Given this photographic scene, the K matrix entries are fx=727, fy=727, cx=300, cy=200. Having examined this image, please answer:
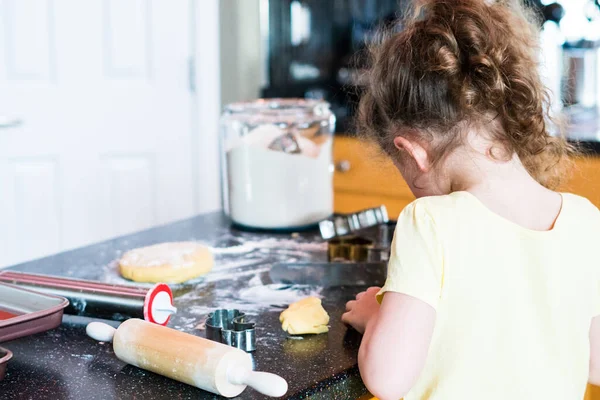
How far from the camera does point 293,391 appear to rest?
750 millimetres

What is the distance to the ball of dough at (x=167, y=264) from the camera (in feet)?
3.78

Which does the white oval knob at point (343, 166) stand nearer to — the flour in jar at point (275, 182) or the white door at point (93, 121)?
the white door at point (93, 121)

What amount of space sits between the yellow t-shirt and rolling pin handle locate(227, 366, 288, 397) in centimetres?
17

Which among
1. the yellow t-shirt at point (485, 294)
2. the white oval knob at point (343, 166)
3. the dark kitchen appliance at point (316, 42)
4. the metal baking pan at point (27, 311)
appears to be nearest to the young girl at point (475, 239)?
the yellow t-shirt at point (485, 294)

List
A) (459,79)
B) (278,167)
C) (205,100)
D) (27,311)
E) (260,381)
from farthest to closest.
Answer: (205,100) < (278,167) < (27,311) < (459,79) < (260,381)

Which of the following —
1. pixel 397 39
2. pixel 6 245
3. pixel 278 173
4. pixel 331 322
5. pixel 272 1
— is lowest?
pixel 6 245

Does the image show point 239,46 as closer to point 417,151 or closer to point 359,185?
point 359,185

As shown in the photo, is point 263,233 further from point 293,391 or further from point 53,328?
point 293,391

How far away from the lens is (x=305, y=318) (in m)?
0.93

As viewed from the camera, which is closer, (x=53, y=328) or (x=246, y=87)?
(x=53, y=328)

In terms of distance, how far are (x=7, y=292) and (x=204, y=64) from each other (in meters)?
2.20

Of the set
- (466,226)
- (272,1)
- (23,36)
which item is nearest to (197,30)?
(272,1)

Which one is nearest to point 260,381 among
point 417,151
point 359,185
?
point 417,151

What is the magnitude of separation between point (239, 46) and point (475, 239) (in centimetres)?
254
